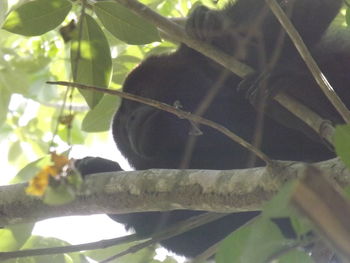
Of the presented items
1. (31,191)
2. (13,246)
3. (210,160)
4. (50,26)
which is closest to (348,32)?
(210,160)

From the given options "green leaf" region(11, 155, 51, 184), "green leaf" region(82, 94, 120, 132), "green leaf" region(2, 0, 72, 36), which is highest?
"green leaf" region(82, 94, 120, 132)

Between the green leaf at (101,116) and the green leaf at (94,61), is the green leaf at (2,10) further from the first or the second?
the green leaf at (94,61)

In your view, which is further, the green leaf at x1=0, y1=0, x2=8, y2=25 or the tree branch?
the green leaf at x1=0, y1=0, x2=8, y2=25

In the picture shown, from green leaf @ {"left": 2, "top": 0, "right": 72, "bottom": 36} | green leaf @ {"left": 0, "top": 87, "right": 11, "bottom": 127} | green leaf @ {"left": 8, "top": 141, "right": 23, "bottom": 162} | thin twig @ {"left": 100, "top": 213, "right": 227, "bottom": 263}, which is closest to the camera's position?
thin twig @ {"left": 100, "top": 213, "right": 227, "bottom": 263}

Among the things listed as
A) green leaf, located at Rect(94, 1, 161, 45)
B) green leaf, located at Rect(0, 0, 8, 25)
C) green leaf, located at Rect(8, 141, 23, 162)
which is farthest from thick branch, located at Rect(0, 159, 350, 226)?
green leaf, located at Rect(8, 141, 23, 162)

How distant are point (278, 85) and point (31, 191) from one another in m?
1.27

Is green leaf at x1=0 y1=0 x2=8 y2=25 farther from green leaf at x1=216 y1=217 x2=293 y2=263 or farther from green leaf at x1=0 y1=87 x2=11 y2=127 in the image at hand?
green leaf at x1=216 y1=217 x2=293 y2=263

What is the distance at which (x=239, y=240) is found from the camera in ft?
4.19

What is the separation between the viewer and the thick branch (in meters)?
1.57

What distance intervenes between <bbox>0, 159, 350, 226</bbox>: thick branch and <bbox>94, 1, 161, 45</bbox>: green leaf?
43 cm

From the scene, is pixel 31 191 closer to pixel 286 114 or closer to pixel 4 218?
pixel 4 218

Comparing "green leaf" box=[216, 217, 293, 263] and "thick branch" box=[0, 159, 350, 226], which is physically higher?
"thick branch" box=[0, 159, 350, 226]

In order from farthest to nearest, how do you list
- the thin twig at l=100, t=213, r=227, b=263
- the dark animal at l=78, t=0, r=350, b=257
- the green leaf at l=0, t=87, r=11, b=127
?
the green leaf at l=0, t=87, r=11, b=127 < the dark animal at l=78, t=0, r=350, b=257 < the thin twig at l=100, t=213, r=227, b=263

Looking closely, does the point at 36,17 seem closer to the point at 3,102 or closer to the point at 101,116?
the point at 101,116
